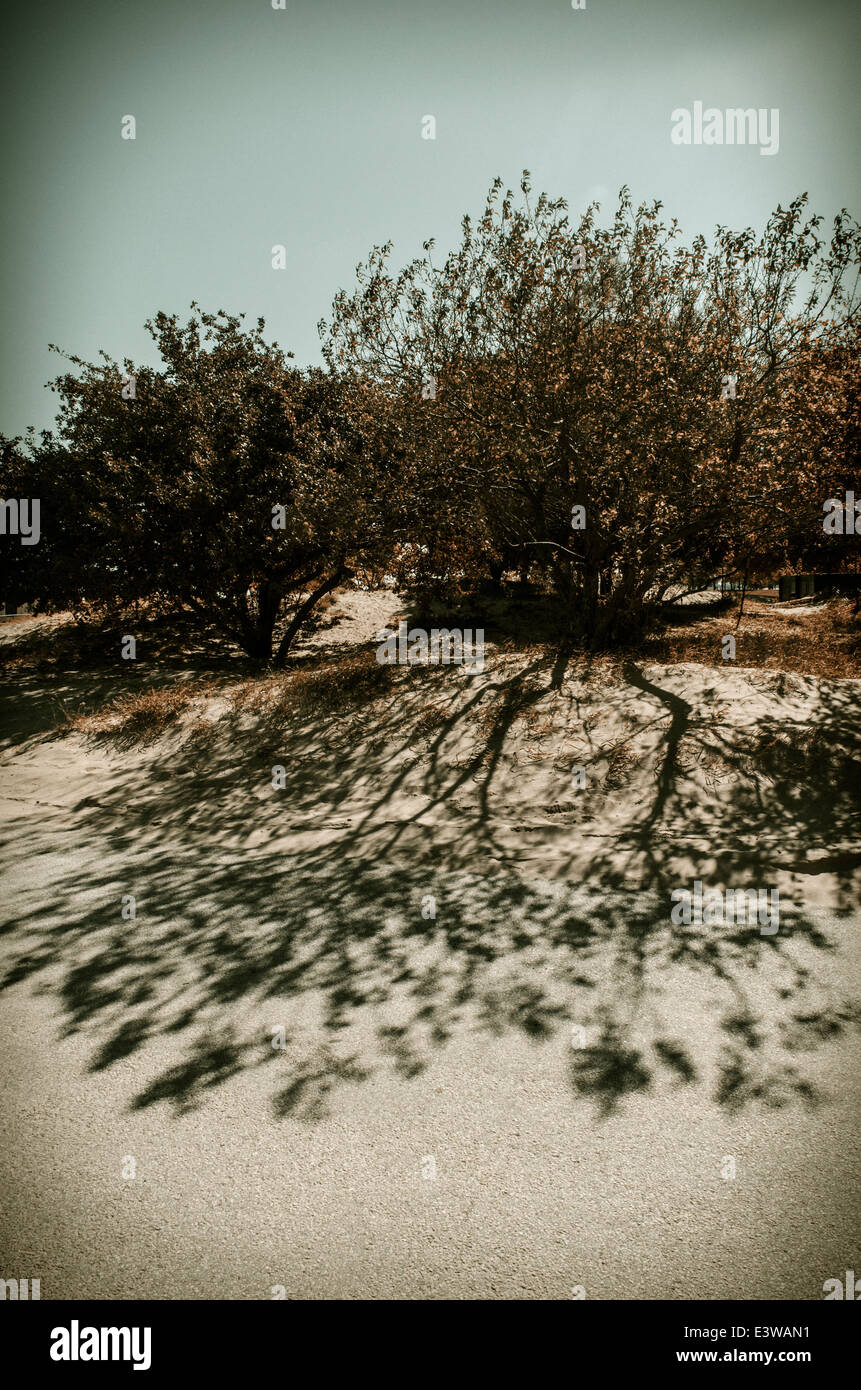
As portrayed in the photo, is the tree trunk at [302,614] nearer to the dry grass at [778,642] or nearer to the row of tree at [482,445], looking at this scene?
the row of tree at [482,445]

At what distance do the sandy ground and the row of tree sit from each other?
5.25m

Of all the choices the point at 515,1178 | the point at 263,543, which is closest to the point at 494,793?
the point at 515,1178

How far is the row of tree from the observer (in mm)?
10797

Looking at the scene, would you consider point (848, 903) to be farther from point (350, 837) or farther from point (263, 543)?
point (263, 543)

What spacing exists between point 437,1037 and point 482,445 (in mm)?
9351

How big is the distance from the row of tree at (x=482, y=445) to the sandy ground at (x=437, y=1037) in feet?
17.2

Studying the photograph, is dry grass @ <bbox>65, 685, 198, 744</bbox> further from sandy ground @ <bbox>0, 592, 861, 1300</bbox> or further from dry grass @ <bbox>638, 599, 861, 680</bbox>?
dry grass @ <bbox>638, 599, 861, 680</bbox>

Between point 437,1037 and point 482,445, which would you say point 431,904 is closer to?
point 437,1037

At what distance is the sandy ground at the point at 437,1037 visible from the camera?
115 inches

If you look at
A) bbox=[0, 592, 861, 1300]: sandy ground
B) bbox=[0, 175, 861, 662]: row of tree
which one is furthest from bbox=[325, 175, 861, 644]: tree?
bbox=[0, 592, 861, 1300]: sandy ground

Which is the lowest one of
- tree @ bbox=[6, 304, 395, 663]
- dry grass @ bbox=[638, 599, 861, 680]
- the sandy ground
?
the sandy ground
